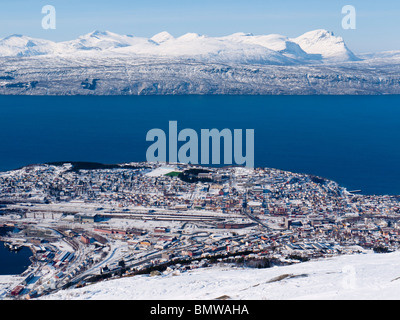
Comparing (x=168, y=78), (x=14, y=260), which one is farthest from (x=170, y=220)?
(x=168, y=78)

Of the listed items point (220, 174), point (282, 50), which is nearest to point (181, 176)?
point (220, 174)

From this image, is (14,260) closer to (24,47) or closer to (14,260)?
(14,260)

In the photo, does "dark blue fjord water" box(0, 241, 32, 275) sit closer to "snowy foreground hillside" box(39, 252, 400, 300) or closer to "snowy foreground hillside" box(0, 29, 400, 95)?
"snowy foreground hillside" box(39, 252, 400, 300)

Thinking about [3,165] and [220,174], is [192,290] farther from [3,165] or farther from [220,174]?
[3,165]

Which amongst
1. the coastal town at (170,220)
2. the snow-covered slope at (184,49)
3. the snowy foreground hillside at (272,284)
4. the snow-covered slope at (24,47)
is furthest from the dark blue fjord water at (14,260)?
the snow-covered slope at (24,47)

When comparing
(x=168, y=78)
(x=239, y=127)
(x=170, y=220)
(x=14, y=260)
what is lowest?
(x=14, y=260)

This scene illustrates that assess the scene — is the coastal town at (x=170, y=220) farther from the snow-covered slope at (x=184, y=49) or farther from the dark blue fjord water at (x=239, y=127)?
the snow-covered slope at (x=184, y=49)
